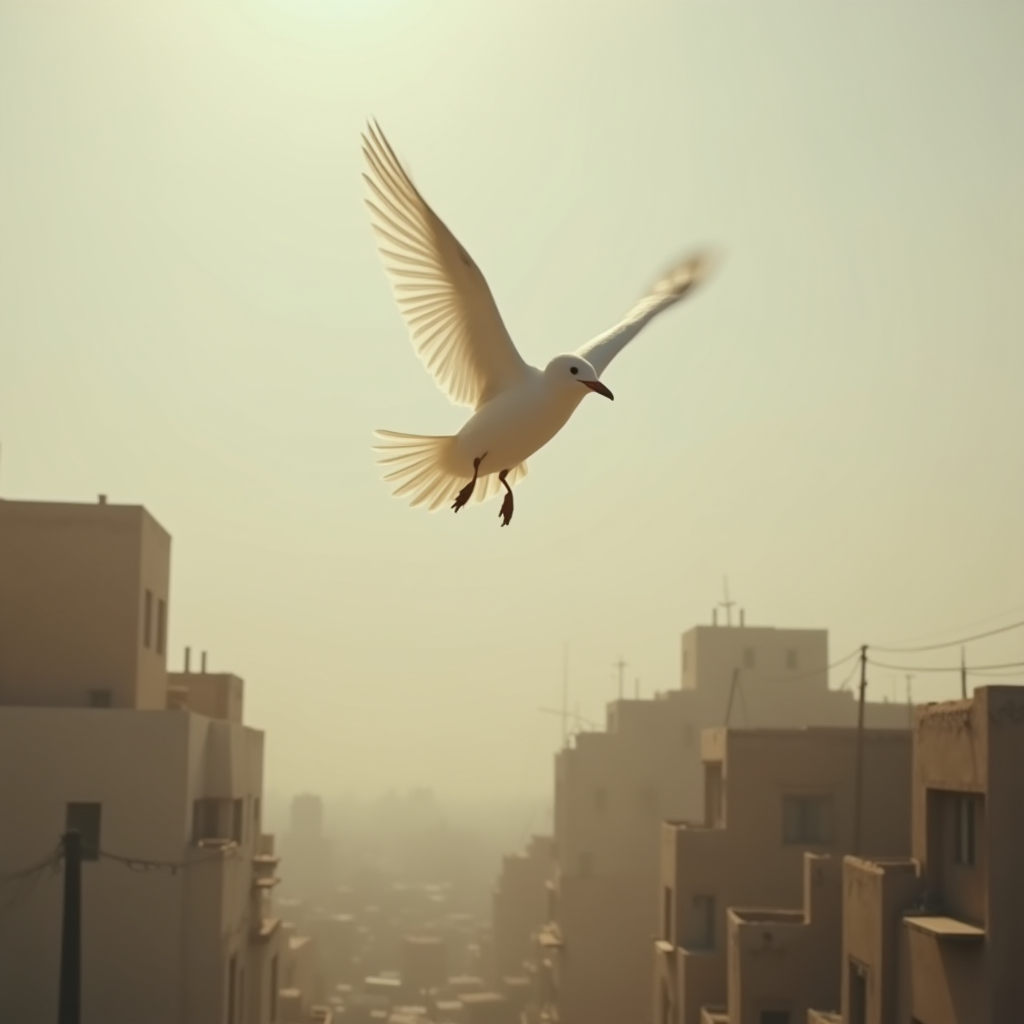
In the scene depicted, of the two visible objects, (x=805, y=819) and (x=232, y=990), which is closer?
(x=232, y=990)

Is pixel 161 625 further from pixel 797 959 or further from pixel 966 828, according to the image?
pixel 966 828

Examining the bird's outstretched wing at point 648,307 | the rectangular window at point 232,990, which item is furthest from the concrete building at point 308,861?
the bird's outstretched wing at point 648,307

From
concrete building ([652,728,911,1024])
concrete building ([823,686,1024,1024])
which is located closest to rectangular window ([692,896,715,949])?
concrete building ([652,728,911,1024])

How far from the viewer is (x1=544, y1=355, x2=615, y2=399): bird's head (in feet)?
27.3

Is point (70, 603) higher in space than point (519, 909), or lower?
higher

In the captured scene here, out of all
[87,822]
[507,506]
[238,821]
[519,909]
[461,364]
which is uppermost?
[461,364]

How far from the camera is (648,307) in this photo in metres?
11.0

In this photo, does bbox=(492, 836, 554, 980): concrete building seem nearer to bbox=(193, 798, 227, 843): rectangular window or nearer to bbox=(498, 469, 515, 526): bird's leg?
bbox=(193, 798, 227, 843): rectangular window

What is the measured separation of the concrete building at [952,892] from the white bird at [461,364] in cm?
854

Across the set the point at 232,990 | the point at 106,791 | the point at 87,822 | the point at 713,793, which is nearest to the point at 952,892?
the point at 106,791

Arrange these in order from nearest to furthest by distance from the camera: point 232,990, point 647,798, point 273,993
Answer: point 232,990 → point 273,993 → point 647,798

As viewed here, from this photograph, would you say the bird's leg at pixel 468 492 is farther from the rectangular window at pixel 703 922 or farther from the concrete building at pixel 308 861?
the concrete building at pixel 308 861

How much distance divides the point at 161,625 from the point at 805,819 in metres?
11.7

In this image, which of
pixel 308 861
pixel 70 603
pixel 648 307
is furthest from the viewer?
pixel 308 861
